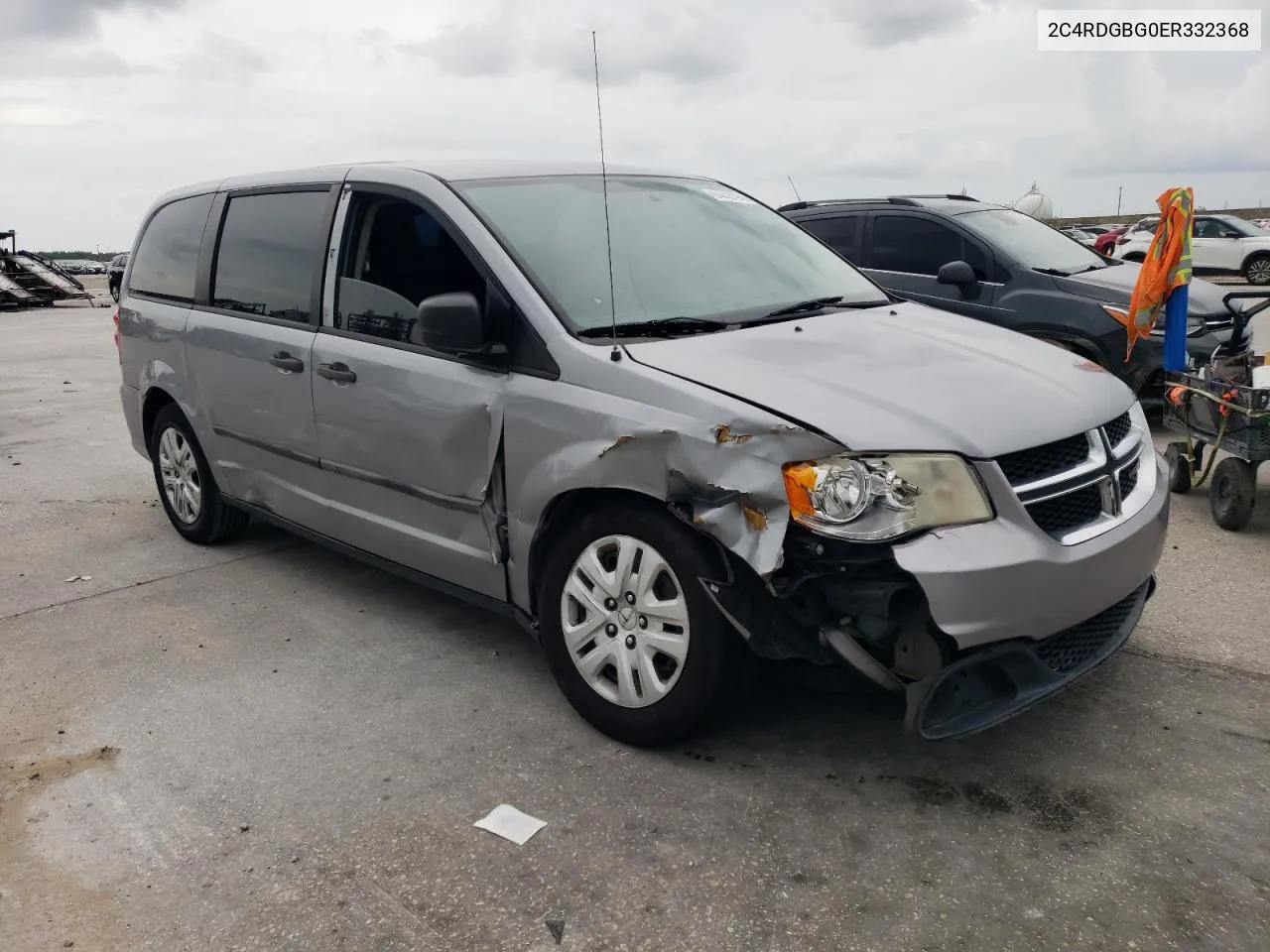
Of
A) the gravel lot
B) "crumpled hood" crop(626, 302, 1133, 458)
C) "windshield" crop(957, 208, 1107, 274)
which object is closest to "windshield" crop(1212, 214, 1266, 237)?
"windshield" crop(957, 208, 1107, 274)

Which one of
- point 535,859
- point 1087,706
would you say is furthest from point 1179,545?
point 535,859

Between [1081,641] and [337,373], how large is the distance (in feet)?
8.82

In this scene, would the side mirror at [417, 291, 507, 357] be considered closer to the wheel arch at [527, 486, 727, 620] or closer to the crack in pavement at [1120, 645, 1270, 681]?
the wheel arch at [527, 486, 727, 620]

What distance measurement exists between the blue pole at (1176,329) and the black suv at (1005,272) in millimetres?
713

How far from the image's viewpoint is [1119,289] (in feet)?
24.9

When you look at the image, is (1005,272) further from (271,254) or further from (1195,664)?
(271,254)

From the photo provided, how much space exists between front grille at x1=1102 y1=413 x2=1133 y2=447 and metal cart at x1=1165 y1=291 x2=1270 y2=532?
164cm

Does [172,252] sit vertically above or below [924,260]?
above

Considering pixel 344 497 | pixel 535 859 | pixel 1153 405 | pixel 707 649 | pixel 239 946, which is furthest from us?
pixel 1153 405

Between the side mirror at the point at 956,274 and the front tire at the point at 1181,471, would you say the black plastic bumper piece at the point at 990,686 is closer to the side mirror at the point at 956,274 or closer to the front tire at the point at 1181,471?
the front tire at the point at 1181,471

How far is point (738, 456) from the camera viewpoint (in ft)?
9.28

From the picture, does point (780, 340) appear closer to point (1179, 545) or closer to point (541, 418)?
point (541, 418)

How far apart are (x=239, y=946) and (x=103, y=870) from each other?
0.55 m

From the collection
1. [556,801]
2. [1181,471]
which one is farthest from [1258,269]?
[556,801]
